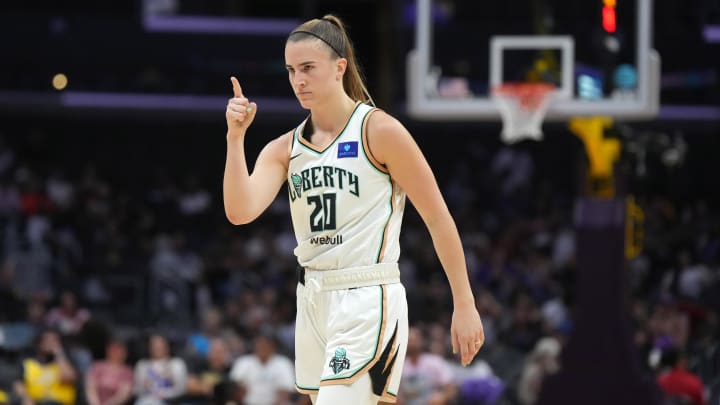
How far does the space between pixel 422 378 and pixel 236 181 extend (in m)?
8.75

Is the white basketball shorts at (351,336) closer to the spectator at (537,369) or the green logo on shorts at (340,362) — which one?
the green logo on shorts at (340,362)

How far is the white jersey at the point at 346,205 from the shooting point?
461 centimetres

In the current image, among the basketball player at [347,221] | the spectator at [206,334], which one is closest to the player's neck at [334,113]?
the basketball player at [347,221]

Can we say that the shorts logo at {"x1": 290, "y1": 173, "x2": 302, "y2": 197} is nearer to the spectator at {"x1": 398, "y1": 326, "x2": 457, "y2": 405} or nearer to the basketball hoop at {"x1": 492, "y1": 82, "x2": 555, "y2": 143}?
the spectator at {"x1": 398, "y1": 326, "x2": 457, "y2": 405}

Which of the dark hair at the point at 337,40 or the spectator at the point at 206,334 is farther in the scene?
the spectator at the point at 206,334

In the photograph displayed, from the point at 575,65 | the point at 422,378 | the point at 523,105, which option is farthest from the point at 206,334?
the point at 575,65

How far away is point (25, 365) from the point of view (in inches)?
504

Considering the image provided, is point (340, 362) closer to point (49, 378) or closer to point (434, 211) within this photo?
point (434, 211)

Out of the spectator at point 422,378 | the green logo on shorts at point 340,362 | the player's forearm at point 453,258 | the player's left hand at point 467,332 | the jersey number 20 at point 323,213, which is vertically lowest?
the spectator at point 422,378

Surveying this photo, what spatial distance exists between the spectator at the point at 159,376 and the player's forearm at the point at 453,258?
8.21 meters

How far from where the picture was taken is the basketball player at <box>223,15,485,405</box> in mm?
4523

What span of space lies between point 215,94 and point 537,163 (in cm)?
723

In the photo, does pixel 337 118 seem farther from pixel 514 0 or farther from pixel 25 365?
pixel 514 0

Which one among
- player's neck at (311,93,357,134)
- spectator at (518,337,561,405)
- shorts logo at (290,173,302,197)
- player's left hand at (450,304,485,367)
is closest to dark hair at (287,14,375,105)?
player's neck at (311,93,357,134)
